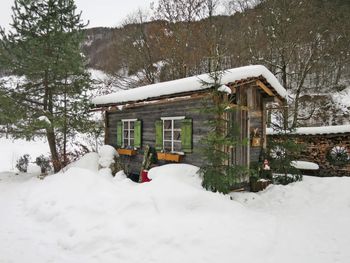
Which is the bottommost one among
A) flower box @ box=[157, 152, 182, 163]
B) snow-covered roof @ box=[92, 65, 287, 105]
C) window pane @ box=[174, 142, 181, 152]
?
flower box @ box=[157, 152, 182, 163]

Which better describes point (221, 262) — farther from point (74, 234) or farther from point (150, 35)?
point (150, 35)

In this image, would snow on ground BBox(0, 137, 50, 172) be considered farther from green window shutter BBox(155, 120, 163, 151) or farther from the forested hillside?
green window shutter BBox(155, 120, 163, 151)

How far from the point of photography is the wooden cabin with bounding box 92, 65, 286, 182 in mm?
8562

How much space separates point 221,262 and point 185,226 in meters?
1.27

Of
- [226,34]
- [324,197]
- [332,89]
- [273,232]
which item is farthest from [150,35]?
[273,232]

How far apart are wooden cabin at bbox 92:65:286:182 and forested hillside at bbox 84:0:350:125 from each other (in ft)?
23.2

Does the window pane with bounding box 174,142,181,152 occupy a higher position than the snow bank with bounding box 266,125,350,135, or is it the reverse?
the snow bank with bounding box 266,125,350,135

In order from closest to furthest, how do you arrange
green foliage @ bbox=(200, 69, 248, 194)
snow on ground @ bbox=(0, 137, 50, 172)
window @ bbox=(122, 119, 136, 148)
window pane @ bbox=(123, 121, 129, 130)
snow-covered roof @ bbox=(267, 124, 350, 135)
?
green foliage @ bbox=(200, 69, 248, 194) < snow-covered roof @ bbox=(267, 124, 350, 135) < window @ bbox=(122, 119, 136, 148) < window pane @ bbox=(123, 121, 129, 130) < snow on ground @ bbox=(0, 137, 50, 172)

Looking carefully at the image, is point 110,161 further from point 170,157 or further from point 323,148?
point 323,148

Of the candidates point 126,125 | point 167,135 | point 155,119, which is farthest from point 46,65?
point 167,135

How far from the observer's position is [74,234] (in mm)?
5312

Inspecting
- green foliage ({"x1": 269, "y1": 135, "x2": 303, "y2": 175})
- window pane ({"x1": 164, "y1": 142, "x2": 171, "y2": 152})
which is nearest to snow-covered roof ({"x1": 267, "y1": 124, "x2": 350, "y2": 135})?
green foliage ({"x1": 269, "y1": 135, "x2": 303, "y2": 175})

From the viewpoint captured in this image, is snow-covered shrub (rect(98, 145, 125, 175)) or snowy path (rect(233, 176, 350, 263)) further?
snow-covered shrub (rect(98, 145, 125, 175))

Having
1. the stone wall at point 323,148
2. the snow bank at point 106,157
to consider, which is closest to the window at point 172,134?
the snow bank at point 106,157
